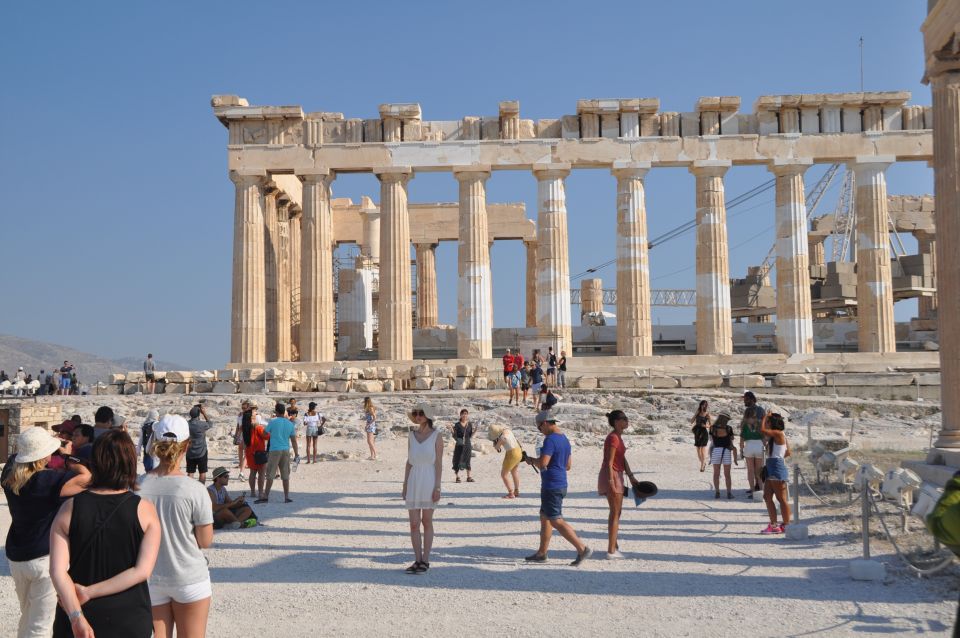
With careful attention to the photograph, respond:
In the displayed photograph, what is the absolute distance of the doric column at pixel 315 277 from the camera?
34.2 meters

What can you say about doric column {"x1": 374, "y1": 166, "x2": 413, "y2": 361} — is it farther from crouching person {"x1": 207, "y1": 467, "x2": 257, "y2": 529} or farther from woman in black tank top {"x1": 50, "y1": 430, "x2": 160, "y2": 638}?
woman in black tank top {"x1": 50, "y1": 430, "x2": 160, "y2": 638}

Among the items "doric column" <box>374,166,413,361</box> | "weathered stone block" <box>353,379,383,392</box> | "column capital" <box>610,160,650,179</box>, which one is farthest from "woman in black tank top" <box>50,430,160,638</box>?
"column capital" <box>610,160,650,179</box>

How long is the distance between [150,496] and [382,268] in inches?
1141

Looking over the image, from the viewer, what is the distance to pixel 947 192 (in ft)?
42.3

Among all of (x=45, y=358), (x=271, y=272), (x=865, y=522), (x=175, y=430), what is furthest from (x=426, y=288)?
(x=45, y=358)

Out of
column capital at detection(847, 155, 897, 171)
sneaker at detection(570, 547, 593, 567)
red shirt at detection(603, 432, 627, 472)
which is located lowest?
sneaker at detection(570, 547, 593, 567)

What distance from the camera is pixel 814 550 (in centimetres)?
1087

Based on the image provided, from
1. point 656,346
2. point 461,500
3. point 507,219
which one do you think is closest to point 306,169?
point 507,219

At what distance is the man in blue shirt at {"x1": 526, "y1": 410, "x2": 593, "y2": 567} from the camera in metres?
10.1

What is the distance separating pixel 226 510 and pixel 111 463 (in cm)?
772

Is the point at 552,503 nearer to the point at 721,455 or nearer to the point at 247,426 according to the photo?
the point at 721,455

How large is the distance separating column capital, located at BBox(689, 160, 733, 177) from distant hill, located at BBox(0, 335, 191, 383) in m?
97.4

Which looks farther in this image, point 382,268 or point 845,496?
point 382,268

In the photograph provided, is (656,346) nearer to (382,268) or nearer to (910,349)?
(910,349)
